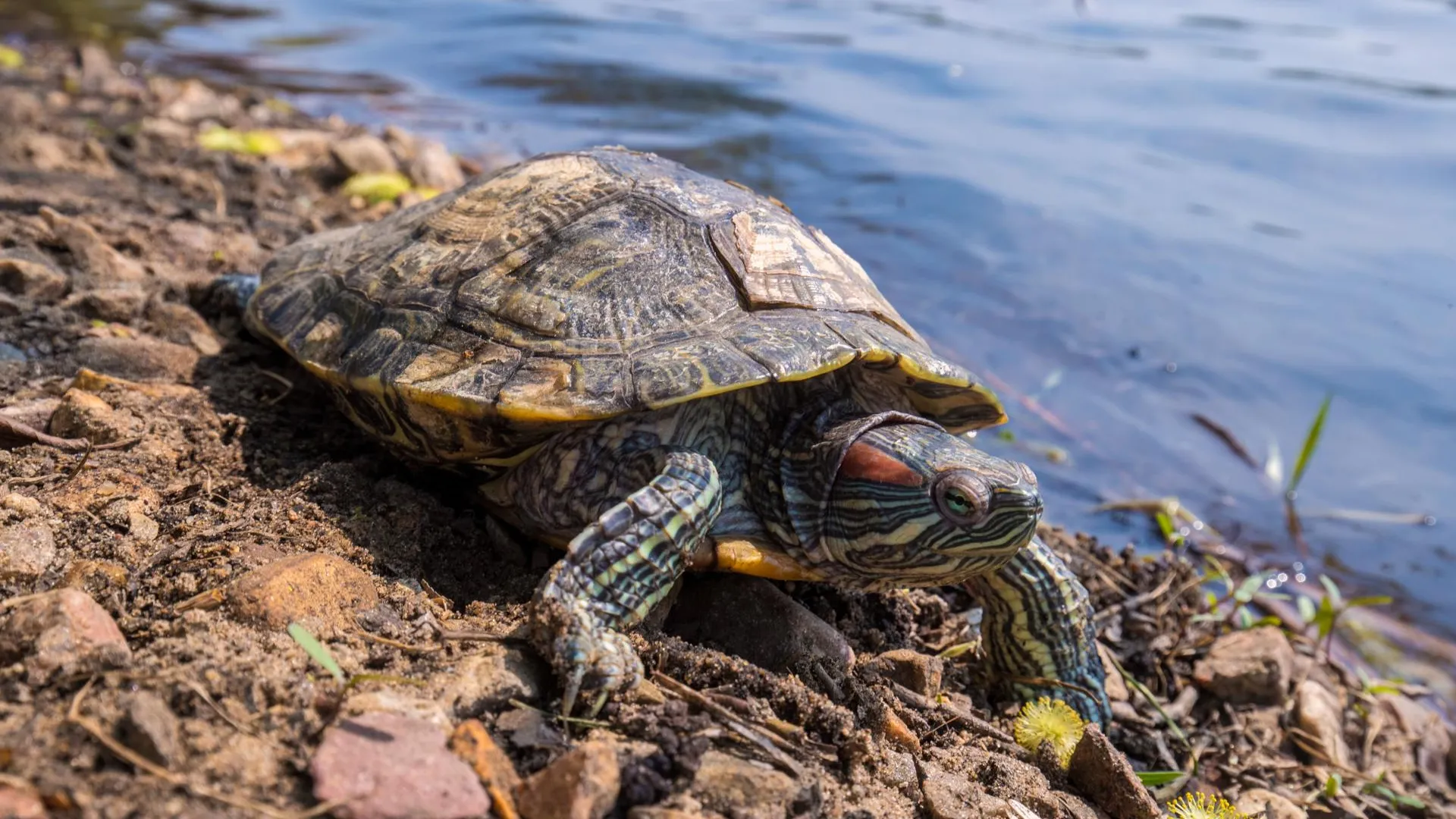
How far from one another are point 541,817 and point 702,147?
9.83 meters

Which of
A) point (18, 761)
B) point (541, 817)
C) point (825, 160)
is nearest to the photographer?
point (18, 761)

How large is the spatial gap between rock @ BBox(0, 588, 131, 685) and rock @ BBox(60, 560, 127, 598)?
0.31 m

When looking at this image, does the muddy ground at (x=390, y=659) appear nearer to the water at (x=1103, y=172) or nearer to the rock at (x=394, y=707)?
the rock at (x=394, y=707)

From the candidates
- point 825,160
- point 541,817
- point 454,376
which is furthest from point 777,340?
point 825,160

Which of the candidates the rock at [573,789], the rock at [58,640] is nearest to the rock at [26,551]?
the rock at [58,640]

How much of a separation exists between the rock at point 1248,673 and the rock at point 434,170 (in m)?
6.44

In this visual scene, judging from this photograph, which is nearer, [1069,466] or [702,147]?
[1069,466]

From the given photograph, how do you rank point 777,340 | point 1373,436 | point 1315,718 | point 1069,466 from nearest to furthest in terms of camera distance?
→ point 777,340 < point 1315,718 < point 1069,466 < point 1373,436

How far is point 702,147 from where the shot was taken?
36.9 ft

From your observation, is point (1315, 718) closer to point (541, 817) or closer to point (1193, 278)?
point (541, 817)

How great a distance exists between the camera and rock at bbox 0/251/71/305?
4.53m

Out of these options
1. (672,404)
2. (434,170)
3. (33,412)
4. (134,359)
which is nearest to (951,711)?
(672,404)

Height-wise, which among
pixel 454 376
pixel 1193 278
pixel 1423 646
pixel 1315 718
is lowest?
pixel 1423 646

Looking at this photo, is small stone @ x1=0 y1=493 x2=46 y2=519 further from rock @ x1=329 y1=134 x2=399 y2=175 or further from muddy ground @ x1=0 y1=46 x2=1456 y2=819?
rock @ x1=329 y1=134 x2=399 y2=175
